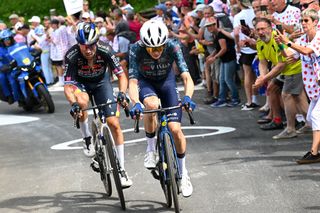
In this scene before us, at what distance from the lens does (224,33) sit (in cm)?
1648

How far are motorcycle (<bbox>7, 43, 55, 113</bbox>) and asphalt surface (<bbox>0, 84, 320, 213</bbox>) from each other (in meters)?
2.41

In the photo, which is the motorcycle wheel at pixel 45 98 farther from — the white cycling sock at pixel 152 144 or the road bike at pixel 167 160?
the road bike at pixel 167 160

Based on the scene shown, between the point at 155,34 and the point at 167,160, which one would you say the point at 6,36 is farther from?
the point at 167,160

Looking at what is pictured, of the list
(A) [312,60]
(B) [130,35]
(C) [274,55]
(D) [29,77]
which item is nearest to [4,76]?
(D) [29,77]

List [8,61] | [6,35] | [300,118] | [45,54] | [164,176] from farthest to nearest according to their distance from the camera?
1. [45,54]
2. [8,61]
3. [6,35]
4. [300,118]
5. [164,176]

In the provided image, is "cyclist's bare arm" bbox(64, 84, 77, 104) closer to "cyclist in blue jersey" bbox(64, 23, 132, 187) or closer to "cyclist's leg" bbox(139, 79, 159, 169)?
"cyclist in blue jersey" bbox(64, 23, 132, 187)

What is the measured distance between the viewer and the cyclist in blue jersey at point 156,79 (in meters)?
8.85

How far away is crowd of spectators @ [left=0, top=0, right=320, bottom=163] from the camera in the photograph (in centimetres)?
1145

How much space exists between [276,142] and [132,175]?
262 centimetres

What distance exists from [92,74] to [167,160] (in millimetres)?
1945

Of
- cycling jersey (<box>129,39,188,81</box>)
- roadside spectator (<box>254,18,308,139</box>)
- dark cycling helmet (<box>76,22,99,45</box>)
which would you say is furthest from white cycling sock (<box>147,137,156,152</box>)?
roadside spectator (<box>254,18,308,139</box>)

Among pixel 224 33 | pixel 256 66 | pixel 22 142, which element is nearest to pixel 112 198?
pixel 22 142

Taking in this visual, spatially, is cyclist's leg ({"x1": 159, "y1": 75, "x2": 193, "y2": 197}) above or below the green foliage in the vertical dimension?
above

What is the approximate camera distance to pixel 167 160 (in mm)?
8500
